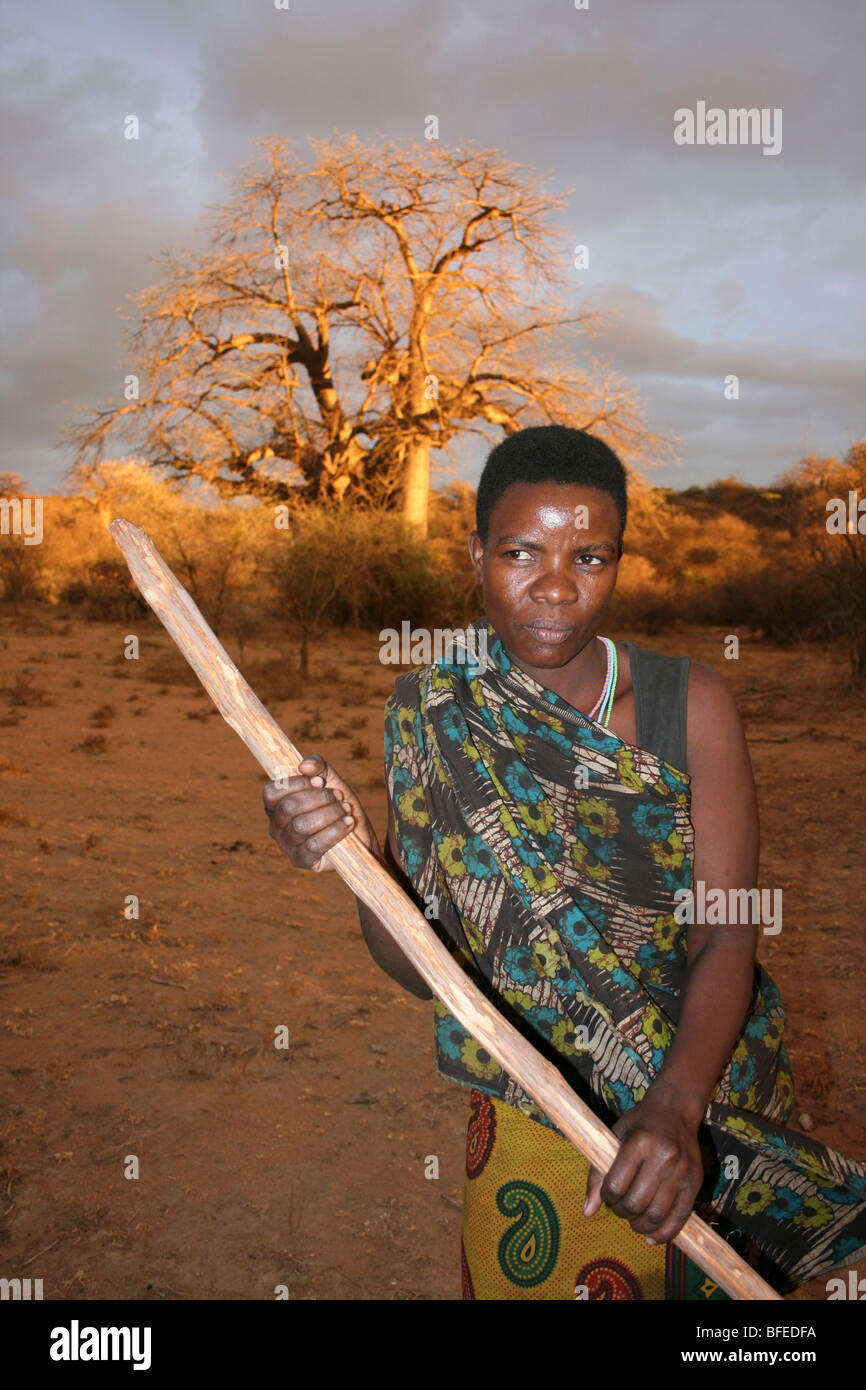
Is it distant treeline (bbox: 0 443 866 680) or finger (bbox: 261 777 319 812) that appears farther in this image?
distant treeline (bbox: 0 443 866 680)

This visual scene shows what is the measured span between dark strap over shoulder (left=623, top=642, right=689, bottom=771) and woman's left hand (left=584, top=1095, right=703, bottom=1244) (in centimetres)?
57

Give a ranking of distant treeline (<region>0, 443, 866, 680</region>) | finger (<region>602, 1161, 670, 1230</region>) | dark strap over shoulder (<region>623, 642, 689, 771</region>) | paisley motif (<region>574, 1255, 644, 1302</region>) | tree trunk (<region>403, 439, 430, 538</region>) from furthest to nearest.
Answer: tree trunk (<region>403, 439, 430, 538</region>)
distant treeline (<region>0, 443, 866, 680</region>)
dark strap over shoulder (<region>623, 642, 689, 771</region>)
paisley motif (<region>574, 1255, 644, 1302</region>)
finger (<region>602, 1161, 670, 1230</region>)

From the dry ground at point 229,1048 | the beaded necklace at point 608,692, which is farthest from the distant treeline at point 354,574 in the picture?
the beaded necklace at point 608,692

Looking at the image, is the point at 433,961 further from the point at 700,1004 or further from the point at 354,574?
the point at 354,574

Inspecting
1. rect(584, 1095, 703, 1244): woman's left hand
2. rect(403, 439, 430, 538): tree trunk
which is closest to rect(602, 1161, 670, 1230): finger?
rect(584, 1095, 703, 1244): woman's left hand

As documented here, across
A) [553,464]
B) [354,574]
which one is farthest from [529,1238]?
[354,574]

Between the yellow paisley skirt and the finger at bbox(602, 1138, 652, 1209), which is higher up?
the finger at bbox(602, 1138, 652, 1209)

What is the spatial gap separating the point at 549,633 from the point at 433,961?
22.0 inches

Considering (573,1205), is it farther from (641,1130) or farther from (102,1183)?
(102,1183)

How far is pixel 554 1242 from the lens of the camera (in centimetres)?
139

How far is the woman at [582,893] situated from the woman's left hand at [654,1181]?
101mm

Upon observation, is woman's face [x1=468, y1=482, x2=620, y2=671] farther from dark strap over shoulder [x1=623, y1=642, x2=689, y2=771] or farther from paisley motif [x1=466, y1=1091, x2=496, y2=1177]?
paisley motif [x1=466, y1=1091, x2=496, y2=1177]

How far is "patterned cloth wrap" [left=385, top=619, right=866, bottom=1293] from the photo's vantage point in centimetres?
141

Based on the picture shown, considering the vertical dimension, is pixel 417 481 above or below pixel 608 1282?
above
